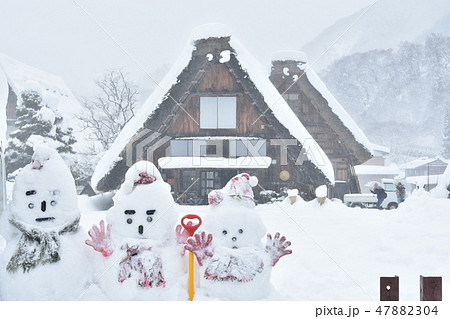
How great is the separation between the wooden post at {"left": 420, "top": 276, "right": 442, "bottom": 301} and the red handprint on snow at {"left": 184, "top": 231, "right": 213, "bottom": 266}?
1.32m

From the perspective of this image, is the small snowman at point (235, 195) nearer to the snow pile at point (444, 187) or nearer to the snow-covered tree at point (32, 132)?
the snow pile at point (444, 187)

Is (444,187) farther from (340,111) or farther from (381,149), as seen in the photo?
(340,111)

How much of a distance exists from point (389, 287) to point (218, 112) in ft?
17.1

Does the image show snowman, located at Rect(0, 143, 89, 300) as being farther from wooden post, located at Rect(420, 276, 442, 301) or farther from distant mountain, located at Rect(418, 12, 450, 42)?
distant mountain, located at Rect(418, 12, 450, 42)

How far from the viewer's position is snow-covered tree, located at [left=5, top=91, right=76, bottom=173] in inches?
323

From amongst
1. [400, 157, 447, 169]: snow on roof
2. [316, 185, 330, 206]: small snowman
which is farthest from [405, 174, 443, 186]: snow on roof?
[316, 185, 330, 206]: small snowman

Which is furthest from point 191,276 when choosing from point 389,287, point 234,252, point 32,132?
point 32,132

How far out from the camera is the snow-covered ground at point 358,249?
338 centimetres

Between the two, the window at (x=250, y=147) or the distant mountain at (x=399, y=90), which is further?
the distant mountain at (x=399, y=90)

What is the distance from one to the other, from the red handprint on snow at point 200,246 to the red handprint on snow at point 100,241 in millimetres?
527

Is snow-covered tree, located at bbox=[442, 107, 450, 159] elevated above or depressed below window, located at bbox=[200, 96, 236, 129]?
below

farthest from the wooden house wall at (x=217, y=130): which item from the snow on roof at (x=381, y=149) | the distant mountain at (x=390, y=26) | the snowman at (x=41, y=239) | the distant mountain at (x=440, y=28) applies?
the snowman at (x=41, y=239)

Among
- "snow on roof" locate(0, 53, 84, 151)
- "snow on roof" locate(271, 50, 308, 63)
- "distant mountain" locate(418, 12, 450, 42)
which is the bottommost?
"snow on roof" locate(0, 53, 84, 151)

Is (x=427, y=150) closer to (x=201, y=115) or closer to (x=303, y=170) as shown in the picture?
(x=303, y=170)
